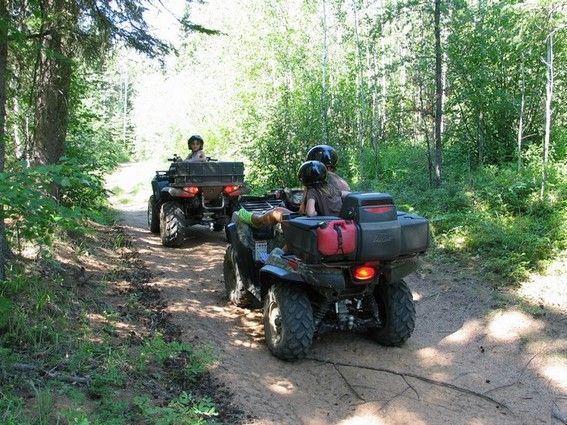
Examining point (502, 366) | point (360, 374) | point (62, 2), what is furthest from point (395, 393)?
point (62, 2)

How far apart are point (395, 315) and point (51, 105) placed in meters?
5.20

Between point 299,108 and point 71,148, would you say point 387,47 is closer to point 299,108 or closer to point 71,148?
point 299,108

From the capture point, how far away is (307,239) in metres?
4.01

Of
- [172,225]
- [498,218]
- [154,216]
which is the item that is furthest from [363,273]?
[154,216]

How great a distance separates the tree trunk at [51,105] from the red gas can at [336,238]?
14.3ft

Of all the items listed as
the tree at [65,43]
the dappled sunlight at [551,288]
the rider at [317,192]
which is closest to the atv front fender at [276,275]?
the rider at [317,192]

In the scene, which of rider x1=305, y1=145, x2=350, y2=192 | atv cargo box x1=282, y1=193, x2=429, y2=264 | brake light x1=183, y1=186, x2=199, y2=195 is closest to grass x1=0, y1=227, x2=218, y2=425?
atv cargo box x1=282, y1=193, x2=429, y2=264

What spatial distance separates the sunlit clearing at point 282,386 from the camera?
4.00 m

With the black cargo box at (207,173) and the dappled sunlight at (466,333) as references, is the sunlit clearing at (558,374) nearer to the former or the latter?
the dappled sunlight at (466,333)

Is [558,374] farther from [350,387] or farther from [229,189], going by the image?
[229,189]

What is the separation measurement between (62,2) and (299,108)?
932cm

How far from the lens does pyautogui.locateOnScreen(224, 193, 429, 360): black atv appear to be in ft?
12.9

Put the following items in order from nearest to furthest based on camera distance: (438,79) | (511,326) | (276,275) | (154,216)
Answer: (276,275), (511,326), (438,79), (154,216)

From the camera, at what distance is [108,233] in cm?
880
